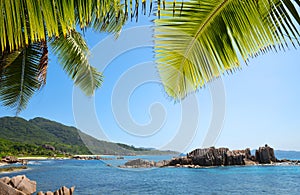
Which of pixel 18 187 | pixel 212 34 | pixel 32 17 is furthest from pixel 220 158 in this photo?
pixel 32 17

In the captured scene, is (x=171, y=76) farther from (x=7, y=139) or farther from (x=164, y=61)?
(x=7, y=139)

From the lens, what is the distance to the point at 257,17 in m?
1.64

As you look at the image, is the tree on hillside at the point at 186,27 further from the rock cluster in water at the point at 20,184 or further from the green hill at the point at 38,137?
the green hill at the point at 38,137

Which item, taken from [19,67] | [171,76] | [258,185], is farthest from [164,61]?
[258,185]

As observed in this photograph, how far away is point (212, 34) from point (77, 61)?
4763mm

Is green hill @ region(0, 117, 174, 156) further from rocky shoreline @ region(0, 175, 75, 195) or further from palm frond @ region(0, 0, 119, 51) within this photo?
palm frond @ region(0, 0, 119, 51)

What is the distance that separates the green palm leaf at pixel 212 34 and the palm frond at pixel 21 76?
3713mm

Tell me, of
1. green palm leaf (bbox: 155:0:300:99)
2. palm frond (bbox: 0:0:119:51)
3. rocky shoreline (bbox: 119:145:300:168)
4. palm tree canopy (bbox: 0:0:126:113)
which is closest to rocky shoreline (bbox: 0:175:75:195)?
palm tree canopy (bbox: 0:0:126:113)

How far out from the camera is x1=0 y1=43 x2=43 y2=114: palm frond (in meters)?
5.10

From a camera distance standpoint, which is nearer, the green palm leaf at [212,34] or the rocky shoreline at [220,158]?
the green palm leaf at [212,34]

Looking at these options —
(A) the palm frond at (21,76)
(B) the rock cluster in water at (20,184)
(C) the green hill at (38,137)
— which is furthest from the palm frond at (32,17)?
(C) the green hill at (38,137)

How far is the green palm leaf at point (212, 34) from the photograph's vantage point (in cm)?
163

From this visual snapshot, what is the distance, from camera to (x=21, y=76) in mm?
5195

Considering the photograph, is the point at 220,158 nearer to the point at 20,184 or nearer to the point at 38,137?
the point at 38,137
